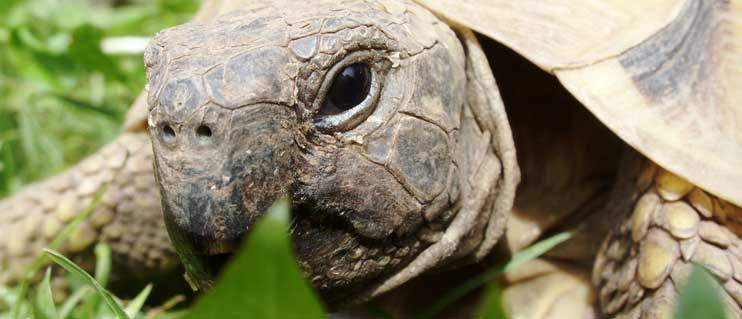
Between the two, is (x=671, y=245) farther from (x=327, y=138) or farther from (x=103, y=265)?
(x=103, y=265)

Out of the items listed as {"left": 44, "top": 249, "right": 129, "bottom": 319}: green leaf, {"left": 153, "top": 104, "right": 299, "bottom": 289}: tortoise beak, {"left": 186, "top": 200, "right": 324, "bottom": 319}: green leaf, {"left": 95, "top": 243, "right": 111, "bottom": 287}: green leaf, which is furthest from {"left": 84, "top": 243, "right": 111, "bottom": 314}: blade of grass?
{"left": 186, "top": 200, "right": 324, "bottom": 319}: green leaf

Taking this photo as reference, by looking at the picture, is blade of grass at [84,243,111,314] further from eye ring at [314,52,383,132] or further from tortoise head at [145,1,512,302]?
eye ring at [314,52,383,132]

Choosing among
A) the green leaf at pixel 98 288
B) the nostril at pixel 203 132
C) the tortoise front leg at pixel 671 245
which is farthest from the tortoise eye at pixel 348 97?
the tortoise front leg at pixel 671 245

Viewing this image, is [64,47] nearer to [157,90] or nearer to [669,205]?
[157,90]

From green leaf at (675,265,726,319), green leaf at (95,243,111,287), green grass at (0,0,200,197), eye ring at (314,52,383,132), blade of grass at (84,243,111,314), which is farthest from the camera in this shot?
green grass at (0,0,200,197)

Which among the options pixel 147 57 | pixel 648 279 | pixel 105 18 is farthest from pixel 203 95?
pixel 105 18
